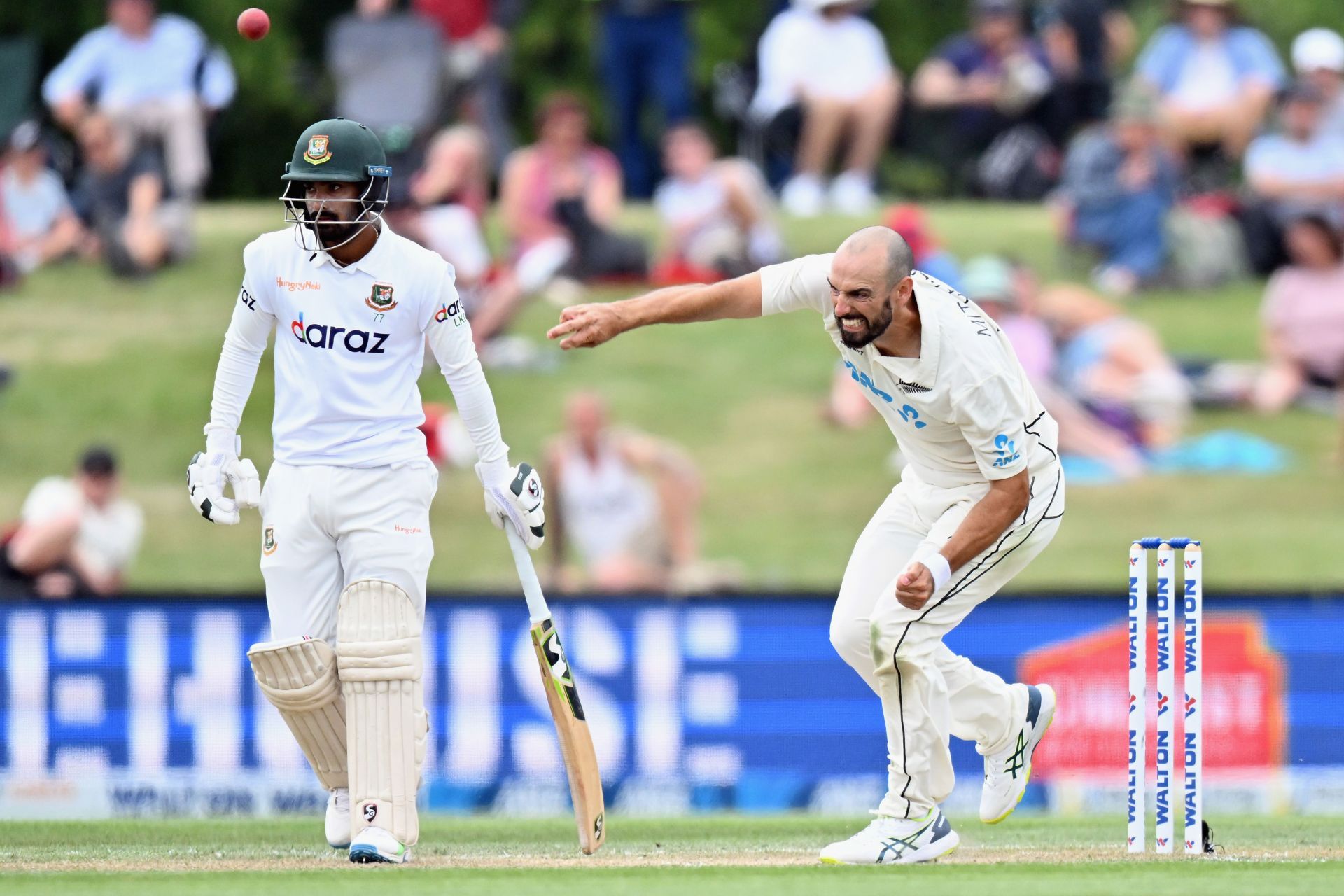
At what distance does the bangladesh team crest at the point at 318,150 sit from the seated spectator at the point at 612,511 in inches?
219

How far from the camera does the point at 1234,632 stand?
8.98 metres

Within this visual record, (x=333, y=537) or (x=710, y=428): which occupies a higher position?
(x=710, y=428)

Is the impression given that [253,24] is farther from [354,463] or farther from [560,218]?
[560,218]

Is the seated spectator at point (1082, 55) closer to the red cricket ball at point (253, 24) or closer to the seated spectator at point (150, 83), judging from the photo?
the seated spectator at point (150, 83)

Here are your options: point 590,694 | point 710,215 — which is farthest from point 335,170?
point 710,215

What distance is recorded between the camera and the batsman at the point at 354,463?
563cm

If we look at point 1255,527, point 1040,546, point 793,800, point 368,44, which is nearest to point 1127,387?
point 1255,527

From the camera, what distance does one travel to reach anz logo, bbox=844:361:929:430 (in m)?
5.65

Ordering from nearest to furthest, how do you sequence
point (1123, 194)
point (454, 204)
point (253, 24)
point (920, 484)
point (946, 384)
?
point (946, 384), point (920, 484), point (253, 24), point (454, 204), point (1123, 194)

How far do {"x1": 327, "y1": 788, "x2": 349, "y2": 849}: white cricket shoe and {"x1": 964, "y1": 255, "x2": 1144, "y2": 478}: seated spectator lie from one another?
654 cm

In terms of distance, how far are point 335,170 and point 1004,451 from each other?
80.2 inches

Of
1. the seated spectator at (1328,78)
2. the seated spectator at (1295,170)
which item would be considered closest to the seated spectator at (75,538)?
the seated spectator at (1295,170)

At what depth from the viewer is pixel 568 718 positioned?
596cm

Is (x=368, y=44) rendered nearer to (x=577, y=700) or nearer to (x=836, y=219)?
(x=836, y=219)
